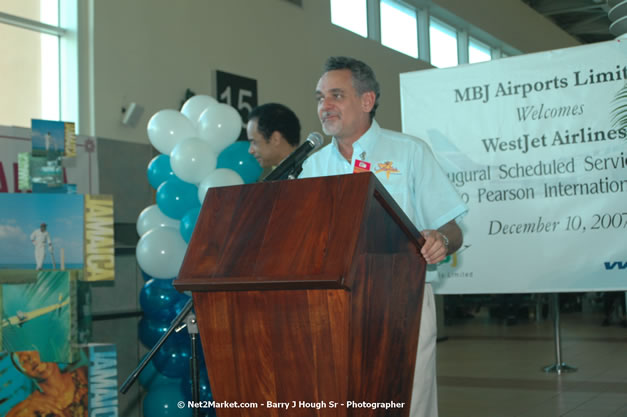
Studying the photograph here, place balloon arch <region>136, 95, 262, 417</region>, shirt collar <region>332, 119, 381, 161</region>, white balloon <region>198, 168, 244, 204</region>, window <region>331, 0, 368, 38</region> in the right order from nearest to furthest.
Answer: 1. shirt collar <region>332, 119, 381, 161</region>
2. white balloon <region>198, 168, 244, 204</region>
3. balloon arch <region>136, 95, 262, 417</region>
4. window <region>331, 0, 368, 38</region>

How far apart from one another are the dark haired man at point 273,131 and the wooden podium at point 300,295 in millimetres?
1930

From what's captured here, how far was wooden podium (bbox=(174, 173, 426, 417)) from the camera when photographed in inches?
48.5

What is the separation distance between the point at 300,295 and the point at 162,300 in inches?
104

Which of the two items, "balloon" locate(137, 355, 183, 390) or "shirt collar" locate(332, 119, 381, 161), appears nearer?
"shirt collar" locate(332, 119, 381, 161)

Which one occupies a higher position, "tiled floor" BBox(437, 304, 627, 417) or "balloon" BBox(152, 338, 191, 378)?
"balloon" BBox(152, 338, 191, 378)

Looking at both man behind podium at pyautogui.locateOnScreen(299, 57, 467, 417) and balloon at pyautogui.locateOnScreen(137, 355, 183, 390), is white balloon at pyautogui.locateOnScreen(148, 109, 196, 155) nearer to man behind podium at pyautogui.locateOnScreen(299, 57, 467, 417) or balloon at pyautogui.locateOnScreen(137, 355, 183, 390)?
balloon at pyautogui.locateOnScreen(137, 355, 183, 390)

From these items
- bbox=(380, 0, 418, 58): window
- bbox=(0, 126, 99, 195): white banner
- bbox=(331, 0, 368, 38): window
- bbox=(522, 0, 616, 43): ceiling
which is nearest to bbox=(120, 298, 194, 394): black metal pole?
bbox=(0, 126, 99, 195): white banner

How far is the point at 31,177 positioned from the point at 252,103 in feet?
12.6

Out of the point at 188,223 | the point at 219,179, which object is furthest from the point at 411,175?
the point at 188,223

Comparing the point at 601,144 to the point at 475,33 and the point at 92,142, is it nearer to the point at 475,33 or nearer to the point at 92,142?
the point at 92,142

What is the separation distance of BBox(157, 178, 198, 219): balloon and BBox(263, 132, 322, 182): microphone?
1709 millimetres

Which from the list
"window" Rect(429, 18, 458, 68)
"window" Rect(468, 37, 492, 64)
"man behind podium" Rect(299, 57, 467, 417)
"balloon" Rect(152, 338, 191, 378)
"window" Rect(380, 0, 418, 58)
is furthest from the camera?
"window" Rect(468, 37, 492, 64)

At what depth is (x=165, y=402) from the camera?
12.3 feet

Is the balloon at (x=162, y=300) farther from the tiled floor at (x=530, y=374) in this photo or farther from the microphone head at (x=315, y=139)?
the microphone head at (x=315, y=139)
